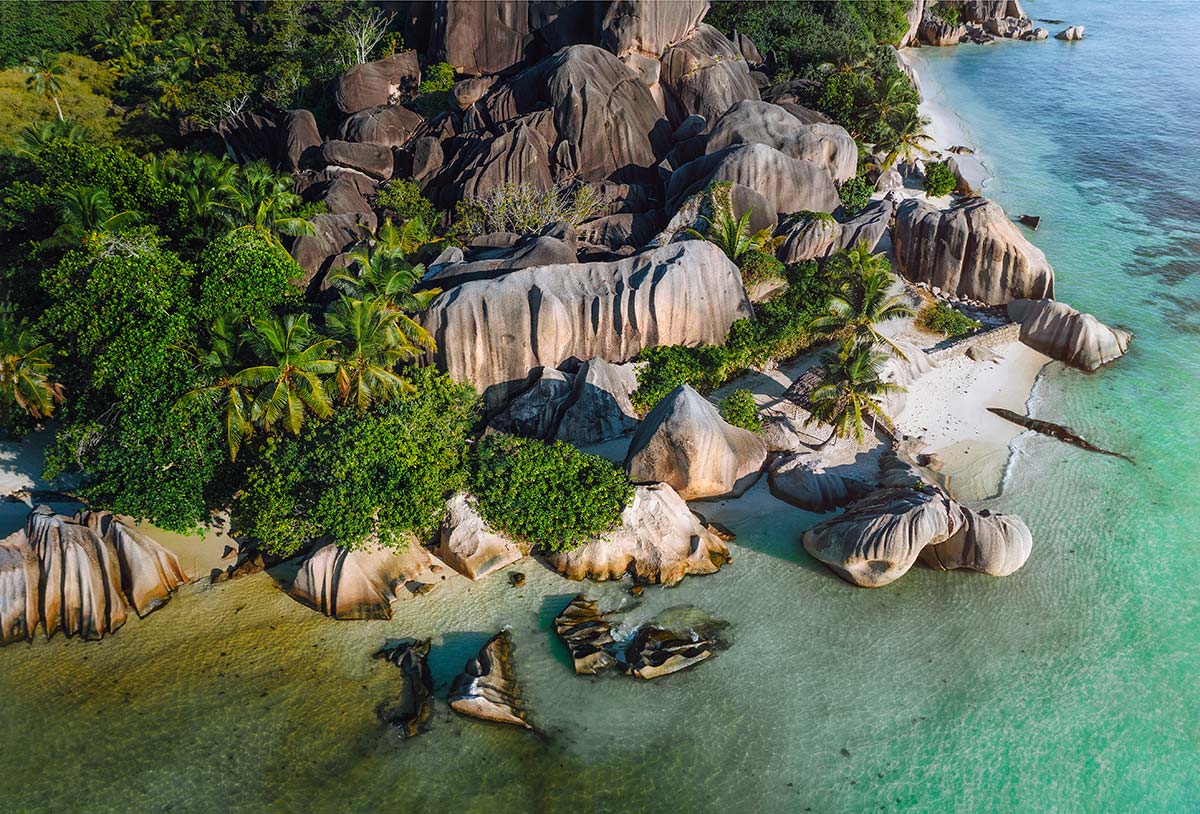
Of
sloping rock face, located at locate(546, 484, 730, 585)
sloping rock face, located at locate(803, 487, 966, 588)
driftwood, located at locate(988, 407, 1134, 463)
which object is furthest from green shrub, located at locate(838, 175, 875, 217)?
sloping rock face, located at locate(546, 484, 730, 585)

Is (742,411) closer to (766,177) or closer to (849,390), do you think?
(849,390)

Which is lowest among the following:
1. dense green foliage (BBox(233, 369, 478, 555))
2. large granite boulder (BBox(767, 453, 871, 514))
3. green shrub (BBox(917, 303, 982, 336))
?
large granite boulder (BBox(767, 453, 871, 514))

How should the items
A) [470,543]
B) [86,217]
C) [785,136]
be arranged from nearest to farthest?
[470,543], [86,217], [785,136]

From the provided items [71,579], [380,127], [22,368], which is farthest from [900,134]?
[71,579]

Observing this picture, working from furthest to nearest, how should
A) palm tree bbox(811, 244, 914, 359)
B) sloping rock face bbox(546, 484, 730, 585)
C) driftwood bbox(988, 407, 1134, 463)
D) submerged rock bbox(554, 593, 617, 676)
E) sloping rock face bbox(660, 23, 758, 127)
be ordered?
sloping rock face bbox(660, 23, 758, 127) < driftwood bbox(988, 407, 1134, 463) < palm tree bbox(811, 244, 914, 359) < sloping rock face bbox(546, 484, 730, 585) < submerged rock bbox(554, 593, 617, 676)

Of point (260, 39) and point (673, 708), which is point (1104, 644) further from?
point (260, 39)

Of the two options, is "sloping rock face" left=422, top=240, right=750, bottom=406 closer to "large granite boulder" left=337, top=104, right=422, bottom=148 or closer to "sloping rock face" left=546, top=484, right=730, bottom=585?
"sloping rock face" left=546, top=484, right=730, bottom=585

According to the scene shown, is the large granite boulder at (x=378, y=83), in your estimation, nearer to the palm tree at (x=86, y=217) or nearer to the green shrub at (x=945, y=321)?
the palm tree at (x=86, y=217)
